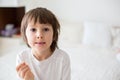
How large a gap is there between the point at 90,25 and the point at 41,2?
856 mm

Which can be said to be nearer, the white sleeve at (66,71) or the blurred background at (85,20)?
the white sleeve at (66,71)

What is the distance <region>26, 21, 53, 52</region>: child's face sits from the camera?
0.98 metres

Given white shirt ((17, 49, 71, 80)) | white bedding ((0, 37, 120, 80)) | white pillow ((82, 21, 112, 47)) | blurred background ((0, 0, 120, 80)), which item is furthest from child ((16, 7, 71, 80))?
white pillow ((82, 21, 112, 47))

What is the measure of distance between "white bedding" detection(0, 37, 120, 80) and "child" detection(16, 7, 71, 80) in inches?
16.3

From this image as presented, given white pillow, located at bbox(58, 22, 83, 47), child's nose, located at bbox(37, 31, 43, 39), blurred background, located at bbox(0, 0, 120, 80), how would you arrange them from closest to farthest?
child's nose, located at bbox(37, 31, 43, 39), blurred background, located at bbox(0, 0, 120, 80), white pillow, located at bbox(58, 22, 83, 47)

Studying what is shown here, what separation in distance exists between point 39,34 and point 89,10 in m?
1.53

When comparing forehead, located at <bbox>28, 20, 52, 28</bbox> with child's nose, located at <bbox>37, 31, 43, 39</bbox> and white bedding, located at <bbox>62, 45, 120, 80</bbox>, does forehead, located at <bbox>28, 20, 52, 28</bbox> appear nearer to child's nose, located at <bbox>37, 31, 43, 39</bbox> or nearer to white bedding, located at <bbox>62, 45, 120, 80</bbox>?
child's nose, located at <bbox>37, 31, 43, 39</bbox>

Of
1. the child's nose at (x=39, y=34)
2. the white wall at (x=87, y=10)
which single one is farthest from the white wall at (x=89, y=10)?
the child's nose at (x=39, y=34)

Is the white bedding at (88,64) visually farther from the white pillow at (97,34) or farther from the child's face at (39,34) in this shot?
the child's face at (39,34)

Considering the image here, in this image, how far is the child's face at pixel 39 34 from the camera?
3.22 ft

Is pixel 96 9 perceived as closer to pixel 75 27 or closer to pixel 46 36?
pixel 75 27

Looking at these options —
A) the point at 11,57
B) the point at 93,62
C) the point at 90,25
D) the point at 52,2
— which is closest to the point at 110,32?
the point at 90,25

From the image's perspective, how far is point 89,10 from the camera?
94.2 inches

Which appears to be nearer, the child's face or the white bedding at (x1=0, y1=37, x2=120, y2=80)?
the child's face
